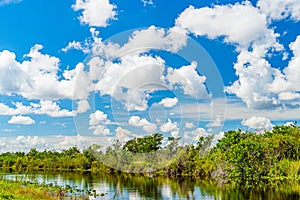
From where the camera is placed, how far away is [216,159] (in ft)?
Answer: 141

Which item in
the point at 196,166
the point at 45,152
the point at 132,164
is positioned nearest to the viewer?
the point at 196,166

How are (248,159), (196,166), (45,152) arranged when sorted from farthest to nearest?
(45,152) < (196,166) < (248,159)

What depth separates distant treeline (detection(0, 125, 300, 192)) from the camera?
36875mm

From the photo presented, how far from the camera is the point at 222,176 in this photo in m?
40.3

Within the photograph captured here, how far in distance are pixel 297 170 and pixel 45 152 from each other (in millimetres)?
56872

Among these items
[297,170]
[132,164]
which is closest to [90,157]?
[132,164]

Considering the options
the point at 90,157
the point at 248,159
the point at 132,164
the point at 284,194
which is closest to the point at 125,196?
the point at 284,194

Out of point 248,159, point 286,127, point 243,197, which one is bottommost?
point 243,197

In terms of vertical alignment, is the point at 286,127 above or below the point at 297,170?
above

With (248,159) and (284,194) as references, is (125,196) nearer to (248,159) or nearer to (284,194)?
(284,194)

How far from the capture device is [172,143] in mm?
44875

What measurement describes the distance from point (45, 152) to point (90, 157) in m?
20.9

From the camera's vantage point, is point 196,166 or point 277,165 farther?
point 196,166

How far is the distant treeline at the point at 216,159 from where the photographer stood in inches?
1452
